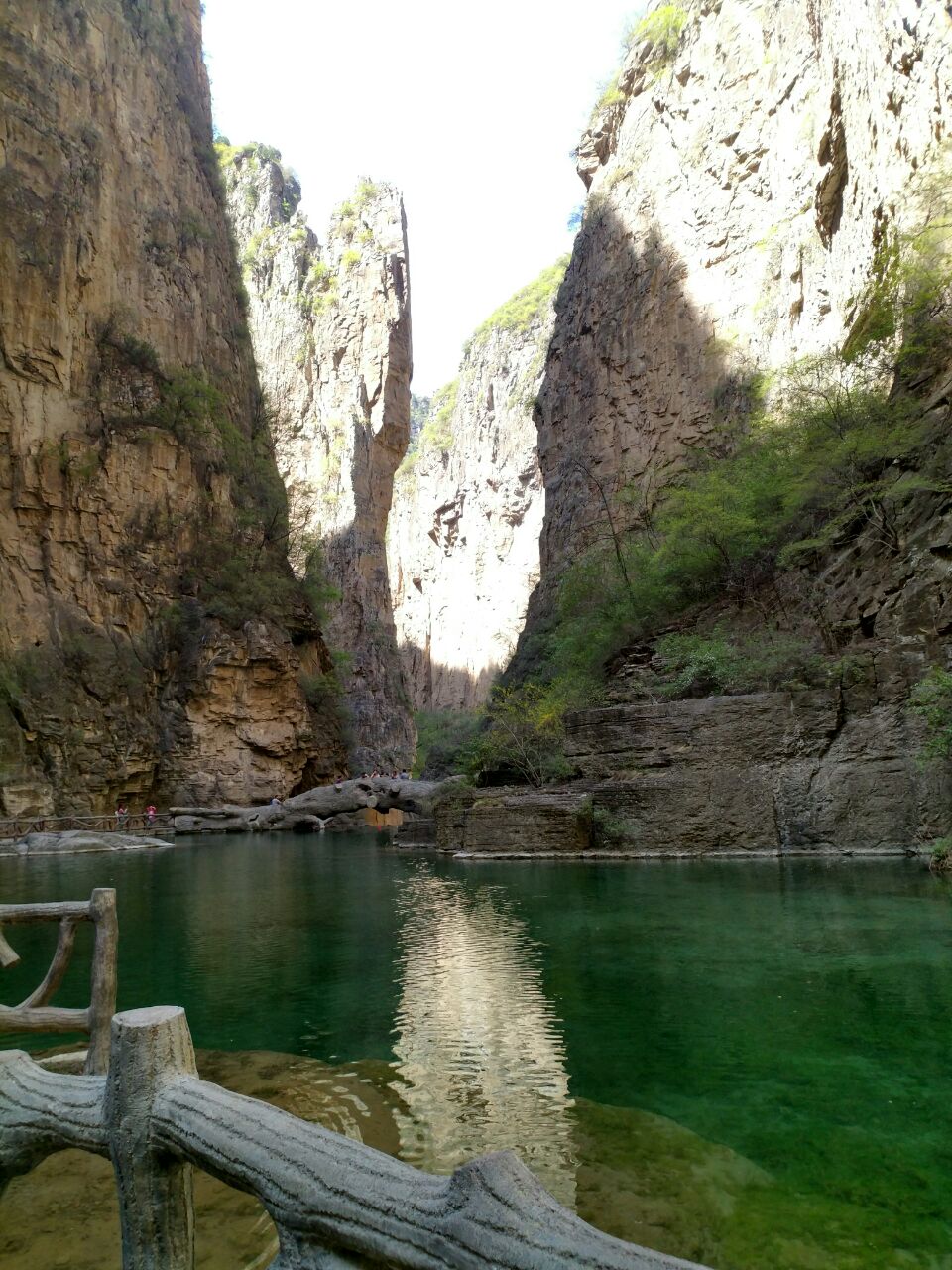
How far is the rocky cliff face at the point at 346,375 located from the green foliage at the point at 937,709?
41.1 metres

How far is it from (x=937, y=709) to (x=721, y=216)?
69.4ft

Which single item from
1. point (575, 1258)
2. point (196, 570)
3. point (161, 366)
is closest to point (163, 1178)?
point (575, 1258)

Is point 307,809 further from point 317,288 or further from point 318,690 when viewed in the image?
point 317,288

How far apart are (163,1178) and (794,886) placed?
27.3 ft

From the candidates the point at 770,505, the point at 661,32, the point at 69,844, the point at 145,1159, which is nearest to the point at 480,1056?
the point at 145,1159

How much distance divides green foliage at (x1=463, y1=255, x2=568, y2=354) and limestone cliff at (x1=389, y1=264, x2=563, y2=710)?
120mm

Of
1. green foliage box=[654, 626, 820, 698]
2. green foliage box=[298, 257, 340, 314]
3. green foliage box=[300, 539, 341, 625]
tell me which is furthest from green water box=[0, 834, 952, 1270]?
green foliage box=[298, 257, 340, 314]

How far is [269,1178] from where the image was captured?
1437 mm

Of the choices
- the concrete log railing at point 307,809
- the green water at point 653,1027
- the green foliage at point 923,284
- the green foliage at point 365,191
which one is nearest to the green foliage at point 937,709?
the green water at point 653,1027

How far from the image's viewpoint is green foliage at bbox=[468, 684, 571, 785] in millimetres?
15180

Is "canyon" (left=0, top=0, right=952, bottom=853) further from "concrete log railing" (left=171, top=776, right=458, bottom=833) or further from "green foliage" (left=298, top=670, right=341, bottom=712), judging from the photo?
"concrete log railing" (left=171, top=776, right=458, bottom=833)

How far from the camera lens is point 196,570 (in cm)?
3200

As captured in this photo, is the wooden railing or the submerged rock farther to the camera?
the wooden railing

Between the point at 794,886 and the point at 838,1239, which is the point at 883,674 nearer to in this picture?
the point at 794,886
